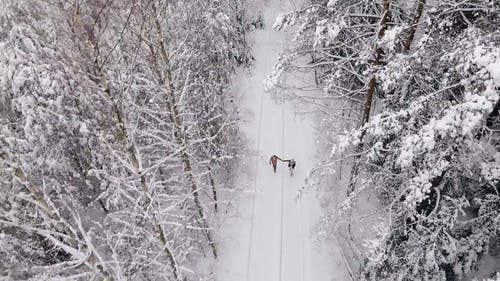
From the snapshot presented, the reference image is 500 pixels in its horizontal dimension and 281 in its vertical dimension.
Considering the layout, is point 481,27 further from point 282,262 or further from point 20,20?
point 20,20

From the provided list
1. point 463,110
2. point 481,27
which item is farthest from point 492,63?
point 481,27

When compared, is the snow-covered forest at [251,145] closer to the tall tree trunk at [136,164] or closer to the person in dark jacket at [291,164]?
the tall tree trunk at [136,164]

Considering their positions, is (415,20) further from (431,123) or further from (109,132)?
(109,132)

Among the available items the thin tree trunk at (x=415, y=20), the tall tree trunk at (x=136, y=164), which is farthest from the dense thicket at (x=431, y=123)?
the tall tree trunk at (x=136, y=164)

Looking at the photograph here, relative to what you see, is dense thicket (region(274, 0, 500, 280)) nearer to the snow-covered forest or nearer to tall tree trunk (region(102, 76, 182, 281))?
the snow-covered forest

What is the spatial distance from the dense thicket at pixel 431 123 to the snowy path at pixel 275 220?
357cm

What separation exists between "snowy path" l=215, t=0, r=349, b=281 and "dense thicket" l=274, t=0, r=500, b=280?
11.7 ft

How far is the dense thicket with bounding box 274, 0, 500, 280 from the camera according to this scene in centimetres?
770

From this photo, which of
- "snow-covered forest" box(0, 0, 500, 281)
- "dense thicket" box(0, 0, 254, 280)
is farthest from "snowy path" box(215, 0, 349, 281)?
"dense thicket" box(0, 0, 254, 280)

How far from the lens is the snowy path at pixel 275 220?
597 inches

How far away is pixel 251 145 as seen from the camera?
2048cm

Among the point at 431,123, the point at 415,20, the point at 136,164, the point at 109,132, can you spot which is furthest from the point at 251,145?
the point at 431,123

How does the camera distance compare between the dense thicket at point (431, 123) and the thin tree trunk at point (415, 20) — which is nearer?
the dense thicket at point (431, 123)

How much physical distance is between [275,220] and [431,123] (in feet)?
33.0
